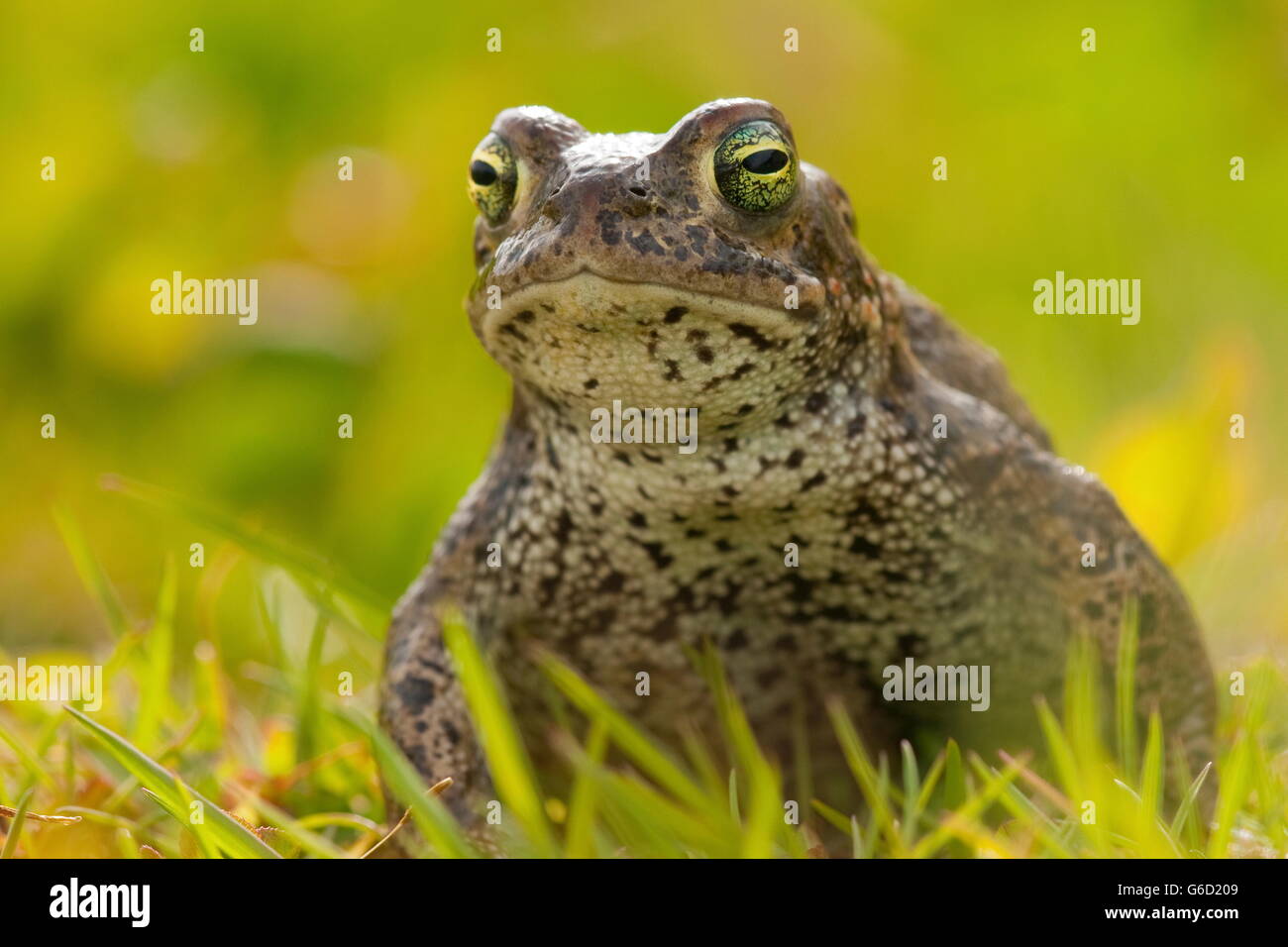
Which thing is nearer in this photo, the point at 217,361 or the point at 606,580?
the point at 606,580

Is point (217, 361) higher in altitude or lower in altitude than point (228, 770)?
higher

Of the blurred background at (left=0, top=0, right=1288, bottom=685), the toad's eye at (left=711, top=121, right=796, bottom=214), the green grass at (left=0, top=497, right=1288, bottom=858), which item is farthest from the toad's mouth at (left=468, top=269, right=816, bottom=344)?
the blurred background at (left=0, top=0, right=1288, bottom=685)

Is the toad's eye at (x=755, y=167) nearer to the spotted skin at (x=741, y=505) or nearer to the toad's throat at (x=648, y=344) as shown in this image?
the spotted skin at (x=741, y=505)

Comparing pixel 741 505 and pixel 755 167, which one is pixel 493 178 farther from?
pixel 741 505

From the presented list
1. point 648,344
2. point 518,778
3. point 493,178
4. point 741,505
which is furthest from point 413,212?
point 518,778
